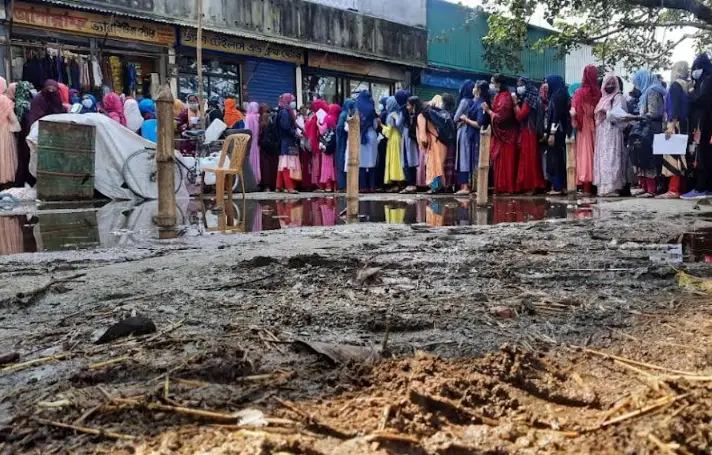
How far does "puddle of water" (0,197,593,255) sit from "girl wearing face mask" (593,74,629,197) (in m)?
1.88

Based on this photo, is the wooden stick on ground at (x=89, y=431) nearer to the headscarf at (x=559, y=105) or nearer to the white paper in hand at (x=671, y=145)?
the white paper in hand at (x=671, y=145)

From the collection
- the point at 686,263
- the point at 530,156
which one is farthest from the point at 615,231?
the point at 530,156

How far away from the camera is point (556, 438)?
135 centimetres

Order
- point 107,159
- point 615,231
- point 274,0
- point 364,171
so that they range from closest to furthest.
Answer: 1. point 615,231
2. point 107,159
3. point 364,171
4. point 274,0

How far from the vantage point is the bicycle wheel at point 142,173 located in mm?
10156

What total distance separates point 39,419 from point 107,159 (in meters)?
9.43

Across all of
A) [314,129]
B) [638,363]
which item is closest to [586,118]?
[314,129]

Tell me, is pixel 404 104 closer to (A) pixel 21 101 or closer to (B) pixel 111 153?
(B) pixel 111 153

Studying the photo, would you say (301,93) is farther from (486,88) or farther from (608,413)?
(608,413)

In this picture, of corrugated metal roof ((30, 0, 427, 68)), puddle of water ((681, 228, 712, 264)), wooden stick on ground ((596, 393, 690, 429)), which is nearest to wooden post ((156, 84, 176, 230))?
puddle of water ((681, 228, 712, 264))

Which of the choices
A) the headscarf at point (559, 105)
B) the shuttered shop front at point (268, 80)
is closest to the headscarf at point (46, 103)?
the shuttered shop front at point (268, 80)

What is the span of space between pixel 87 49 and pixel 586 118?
10.2m

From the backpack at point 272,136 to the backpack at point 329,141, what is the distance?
1109 millimetres

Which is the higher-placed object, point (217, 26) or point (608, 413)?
point (217, 26)
